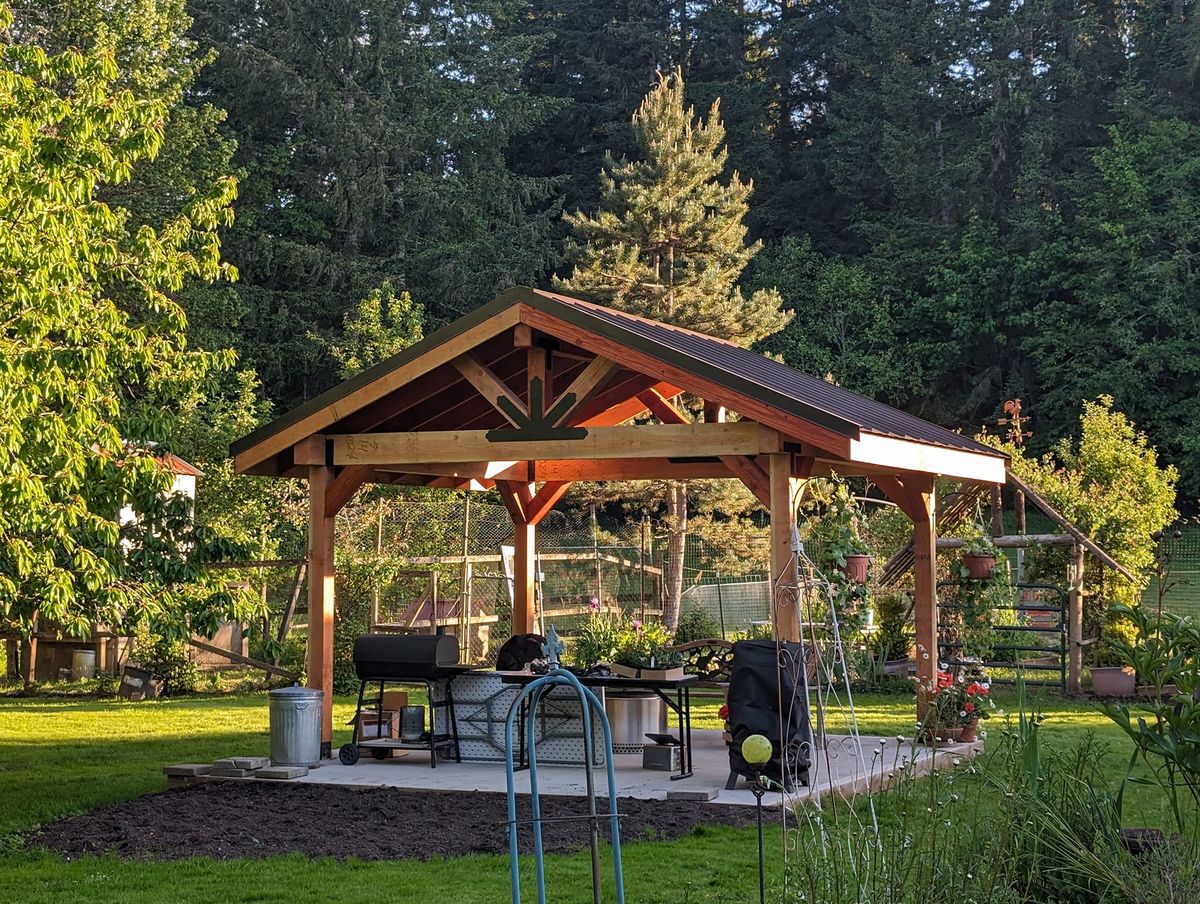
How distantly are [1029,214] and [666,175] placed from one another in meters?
11.5

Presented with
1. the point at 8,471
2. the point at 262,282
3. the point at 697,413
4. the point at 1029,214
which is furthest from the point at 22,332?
the point at 1029,214

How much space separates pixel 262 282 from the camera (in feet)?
112

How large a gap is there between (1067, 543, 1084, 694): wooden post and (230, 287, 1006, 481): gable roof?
5.02m

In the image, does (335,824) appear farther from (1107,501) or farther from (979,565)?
(1107,501)

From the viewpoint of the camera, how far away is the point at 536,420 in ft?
35.6

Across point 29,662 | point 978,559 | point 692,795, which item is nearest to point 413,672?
point 692,795

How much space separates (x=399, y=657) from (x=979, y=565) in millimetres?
5473

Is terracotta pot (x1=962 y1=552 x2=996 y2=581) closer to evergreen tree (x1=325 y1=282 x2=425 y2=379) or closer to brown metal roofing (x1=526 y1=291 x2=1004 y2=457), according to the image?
brown metal roofing (x1=526 y1=291 x2=1004 y2=457)

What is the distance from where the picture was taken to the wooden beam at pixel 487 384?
35.9 ft

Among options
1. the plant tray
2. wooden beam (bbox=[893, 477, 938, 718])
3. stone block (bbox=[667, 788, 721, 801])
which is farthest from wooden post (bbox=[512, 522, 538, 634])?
stone block (bbox=[667, 788, 721, 801])

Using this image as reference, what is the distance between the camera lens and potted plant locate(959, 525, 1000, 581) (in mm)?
12953

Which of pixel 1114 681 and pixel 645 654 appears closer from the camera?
pixel 645 654

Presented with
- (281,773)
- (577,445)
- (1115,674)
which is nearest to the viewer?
(281,773)

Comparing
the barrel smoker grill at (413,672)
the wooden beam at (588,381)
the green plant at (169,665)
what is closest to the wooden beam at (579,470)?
the barrel smoker grill at (413,672)
